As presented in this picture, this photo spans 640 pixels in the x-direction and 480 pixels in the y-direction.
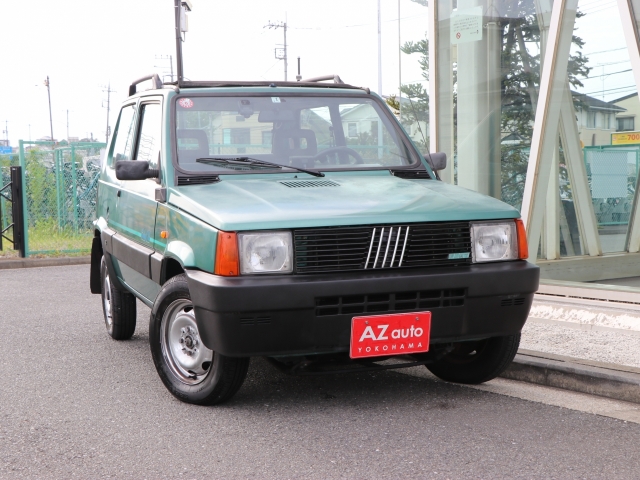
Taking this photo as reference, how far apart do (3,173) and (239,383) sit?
11775mm

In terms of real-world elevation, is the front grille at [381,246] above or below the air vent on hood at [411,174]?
below

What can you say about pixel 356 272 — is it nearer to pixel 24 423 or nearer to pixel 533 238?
pixel 24 423

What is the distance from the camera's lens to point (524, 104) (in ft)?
28.7

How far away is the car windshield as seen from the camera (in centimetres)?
532

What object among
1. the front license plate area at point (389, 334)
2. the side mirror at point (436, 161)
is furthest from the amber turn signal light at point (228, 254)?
the side mirror at point (436, 161)

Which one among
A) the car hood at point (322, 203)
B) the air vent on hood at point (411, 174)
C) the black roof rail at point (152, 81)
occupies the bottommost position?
the car hood at point (322, 203)

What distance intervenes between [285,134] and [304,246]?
1.45m

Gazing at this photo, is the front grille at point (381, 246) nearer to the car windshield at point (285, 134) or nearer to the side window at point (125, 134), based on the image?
the car windshield at point (285, 134)

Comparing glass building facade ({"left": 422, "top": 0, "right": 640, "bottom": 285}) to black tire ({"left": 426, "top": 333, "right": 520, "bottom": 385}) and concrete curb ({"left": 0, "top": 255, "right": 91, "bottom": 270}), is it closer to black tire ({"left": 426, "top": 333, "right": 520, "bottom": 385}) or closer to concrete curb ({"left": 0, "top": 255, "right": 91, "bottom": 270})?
black tire ({"left": 426, "top": 333, "right": 520, "bottom": 385})

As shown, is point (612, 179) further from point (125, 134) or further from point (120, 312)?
point (120, 312)

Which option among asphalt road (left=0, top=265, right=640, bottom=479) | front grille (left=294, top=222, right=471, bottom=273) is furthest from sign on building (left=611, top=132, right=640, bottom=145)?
front grille (left=294, top=222, right=471, bottom=273)

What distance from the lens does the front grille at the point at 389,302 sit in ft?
14.0

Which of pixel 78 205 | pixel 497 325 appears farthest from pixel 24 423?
pixel 78 205

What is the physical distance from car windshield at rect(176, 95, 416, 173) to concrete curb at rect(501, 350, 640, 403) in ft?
5.04
